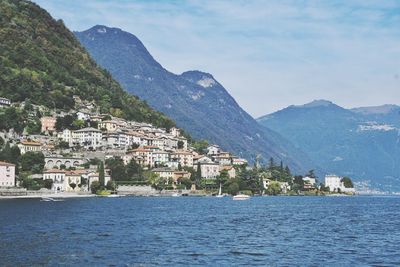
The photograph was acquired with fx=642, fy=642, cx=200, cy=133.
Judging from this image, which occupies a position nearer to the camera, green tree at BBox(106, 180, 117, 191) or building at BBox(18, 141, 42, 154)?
green tree at BBox(106, 180, 117, 191)

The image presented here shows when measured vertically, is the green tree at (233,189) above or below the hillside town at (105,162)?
below

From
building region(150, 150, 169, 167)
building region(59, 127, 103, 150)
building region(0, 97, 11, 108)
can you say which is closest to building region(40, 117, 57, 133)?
building region(59, 127, 103, 150)

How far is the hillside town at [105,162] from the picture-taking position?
133 metres

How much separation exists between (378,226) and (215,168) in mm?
105756

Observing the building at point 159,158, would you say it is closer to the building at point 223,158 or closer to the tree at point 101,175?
the building at point 223,158

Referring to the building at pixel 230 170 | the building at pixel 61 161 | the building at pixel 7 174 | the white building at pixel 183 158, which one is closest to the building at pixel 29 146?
the building at pixel 61 161

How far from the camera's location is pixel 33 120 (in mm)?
157375

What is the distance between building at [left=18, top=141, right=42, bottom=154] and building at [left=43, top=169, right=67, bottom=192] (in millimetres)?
10853

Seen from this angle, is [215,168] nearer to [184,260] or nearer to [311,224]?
[311,224]

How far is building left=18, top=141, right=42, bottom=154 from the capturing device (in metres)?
141

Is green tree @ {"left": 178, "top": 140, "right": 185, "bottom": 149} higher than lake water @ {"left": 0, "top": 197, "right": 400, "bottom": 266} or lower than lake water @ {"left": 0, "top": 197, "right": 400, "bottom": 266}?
higher

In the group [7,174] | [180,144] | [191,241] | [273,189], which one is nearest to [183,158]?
[180,144]

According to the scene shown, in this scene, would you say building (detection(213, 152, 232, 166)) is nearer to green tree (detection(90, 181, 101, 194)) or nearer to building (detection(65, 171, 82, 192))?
building (detection(65, 171, 82, 192))

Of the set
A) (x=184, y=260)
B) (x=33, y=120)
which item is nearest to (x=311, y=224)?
(x=184, y=260)
